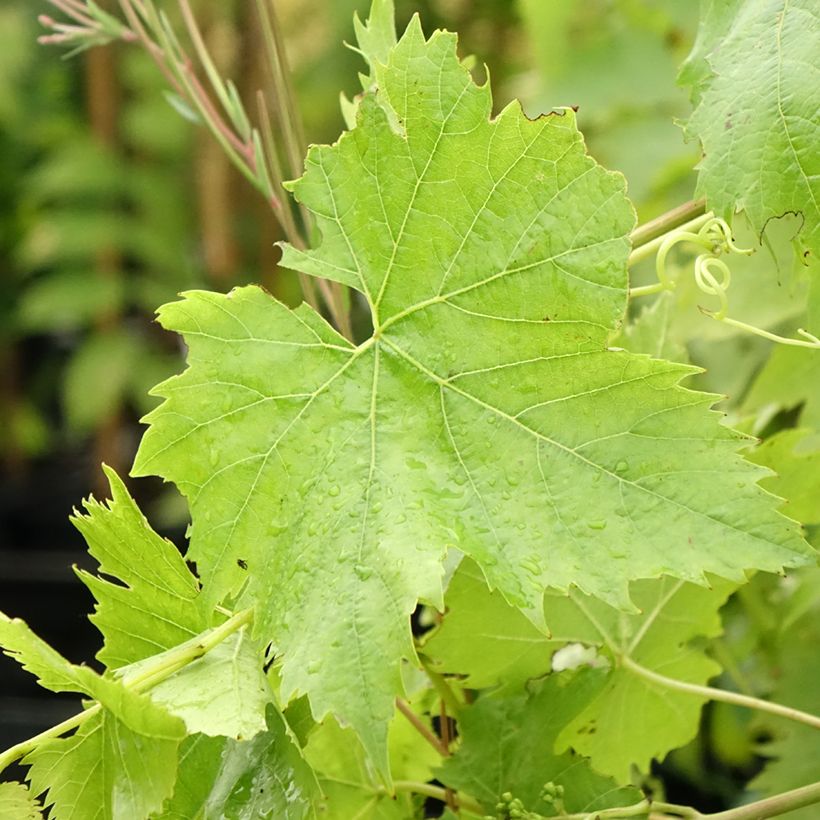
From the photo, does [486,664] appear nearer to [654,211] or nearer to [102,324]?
[654,211]

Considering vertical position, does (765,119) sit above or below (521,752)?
above

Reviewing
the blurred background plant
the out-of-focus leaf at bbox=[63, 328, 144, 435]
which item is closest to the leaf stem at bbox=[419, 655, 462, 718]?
the blurred background plant

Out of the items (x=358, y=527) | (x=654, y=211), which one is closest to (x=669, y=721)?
(x=358, y=527)

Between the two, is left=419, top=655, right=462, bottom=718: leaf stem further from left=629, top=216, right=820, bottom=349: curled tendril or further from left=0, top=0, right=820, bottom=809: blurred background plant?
left=0, top=0, right=820, bottom=809: blurred background plant

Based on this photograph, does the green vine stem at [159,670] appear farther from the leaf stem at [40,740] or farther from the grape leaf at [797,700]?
the grape leaf at [797,700]

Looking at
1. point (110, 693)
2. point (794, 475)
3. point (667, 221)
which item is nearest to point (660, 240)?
point (667, 221)

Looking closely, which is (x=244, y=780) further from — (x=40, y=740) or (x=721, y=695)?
(x=721, y=695)
